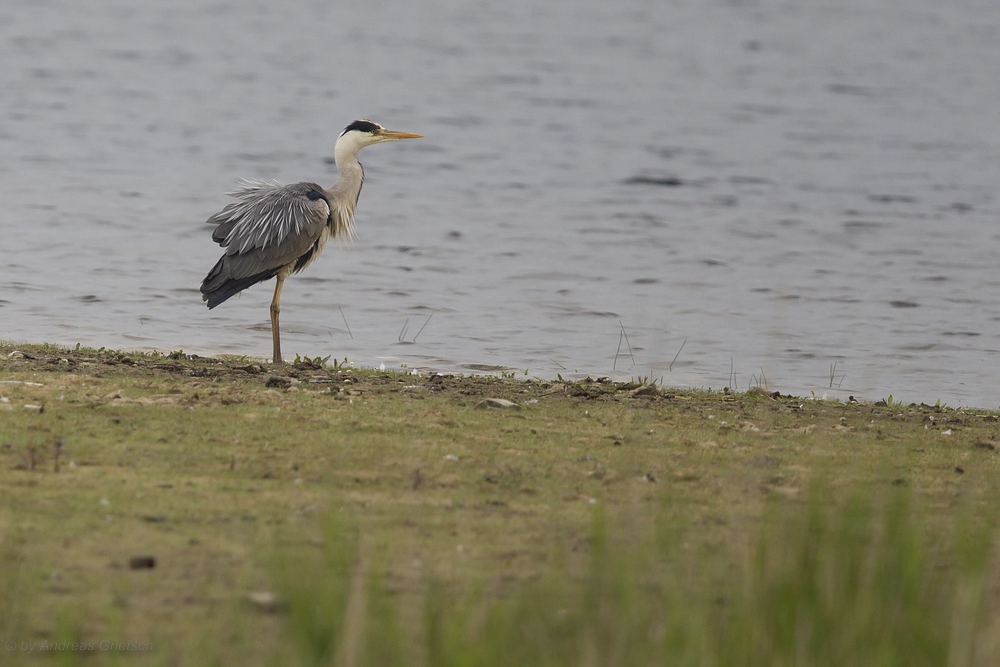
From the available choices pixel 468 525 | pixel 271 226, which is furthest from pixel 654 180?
pixel 468 525

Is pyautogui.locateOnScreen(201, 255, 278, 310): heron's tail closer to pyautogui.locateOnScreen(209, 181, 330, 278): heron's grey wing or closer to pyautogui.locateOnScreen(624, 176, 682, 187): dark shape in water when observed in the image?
pyautogui.locateOnScreen(209, 181, 330, 278): heron's grey wing

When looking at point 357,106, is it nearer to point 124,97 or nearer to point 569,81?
point 124,97

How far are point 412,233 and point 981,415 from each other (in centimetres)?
933

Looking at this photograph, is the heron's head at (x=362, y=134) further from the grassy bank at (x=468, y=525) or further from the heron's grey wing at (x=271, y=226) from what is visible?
the grassy bank at (x=468, y=525)

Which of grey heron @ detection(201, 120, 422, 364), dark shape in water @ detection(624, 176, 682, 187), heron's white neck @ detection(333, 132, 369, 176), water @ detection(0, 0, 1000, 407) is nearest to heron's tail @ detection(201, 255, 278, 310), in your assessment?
grey heron @ detection(201, 120, 422, 364)

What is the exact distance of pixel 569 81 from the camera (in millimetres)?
33094

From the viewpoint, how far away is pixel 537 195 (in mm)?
20031

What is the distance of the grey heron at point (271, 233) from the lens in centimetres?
990

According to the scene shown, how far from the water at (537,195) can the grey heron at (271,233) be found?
1.10 meters

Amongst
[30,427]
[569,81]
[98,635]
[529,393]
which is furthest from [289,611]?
[569,81]

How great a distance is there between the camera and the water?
474 inches

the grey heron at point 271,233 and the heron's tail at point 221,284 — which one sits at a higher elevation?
the grey heron at point 271,233

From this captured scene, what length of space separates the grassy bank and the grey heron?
1744 mm

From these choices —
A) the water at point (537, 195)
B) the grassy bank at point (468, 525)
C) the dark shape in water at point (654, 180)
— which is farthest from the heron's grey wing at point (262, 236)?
the dark shape in water at point (654, 180)
